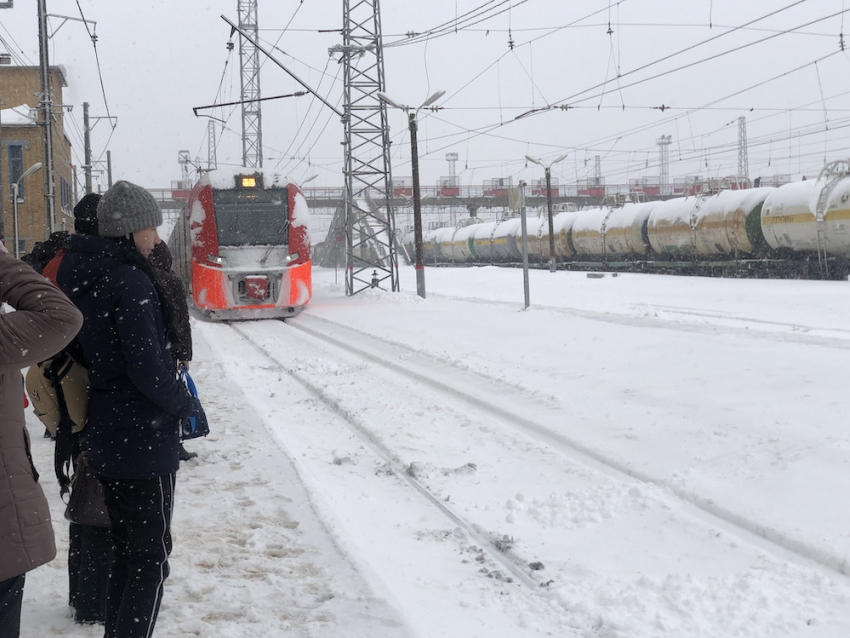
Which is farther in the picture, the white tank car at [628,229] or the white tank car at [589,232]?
the white tank car at [589,232]

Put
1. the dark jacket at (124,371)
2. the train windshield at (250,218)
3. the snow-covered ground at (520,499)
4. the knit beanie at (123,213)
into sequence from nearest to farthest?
the dark jacket at (124,371) < the knit beanie at (123,213) < the snow-covered ground at (520,499) < the train windshield at (250,218)

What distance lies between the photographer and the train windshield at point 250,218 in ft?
63.5

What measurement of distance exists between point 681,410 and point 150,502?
5.39 m

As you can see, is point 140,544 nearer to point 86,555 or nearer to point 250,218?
point 86,555

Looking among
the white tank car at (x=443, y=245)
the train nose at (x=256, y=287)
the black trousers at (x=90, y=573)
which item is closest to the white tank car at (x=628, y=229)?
the train nose at (x=256, y=287)

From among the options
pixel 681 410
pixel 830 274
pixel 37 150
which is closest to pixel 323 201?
pixel 37 150

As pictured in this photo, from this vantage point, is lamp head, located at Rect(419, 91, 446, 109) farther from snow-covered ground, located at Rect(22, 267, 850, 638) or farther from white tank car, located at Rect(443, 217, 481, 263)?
white tank car, located at Rect(443, 217, 481, 263)

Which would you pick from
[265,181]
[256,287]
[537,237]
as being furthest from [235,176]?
[537,237]

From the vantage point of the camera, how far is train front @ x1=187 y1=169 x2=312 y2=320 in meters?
19.2

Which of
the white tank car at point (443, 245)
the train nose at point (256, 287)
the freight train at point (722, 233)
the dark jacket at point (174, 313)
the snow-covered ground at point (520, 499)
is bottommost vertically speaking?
the snow-covered ground at point (520, 499)

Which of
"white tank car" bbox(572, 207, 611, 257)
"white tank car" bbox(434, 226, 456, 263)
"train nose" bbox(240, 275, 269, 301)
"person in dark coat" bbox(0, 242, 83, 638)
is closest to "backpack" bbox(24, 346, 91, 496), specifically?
"person in dark coat" bbox(0, 242, 83, 638)

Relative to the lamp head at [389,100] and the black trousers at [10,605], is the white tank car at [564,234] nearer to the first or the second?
the lamp head at [389,100]

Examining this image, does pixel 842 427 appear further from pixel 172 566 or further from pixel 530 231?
pixel 530 231

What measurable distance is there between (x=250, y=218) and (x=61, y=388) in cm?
1681
